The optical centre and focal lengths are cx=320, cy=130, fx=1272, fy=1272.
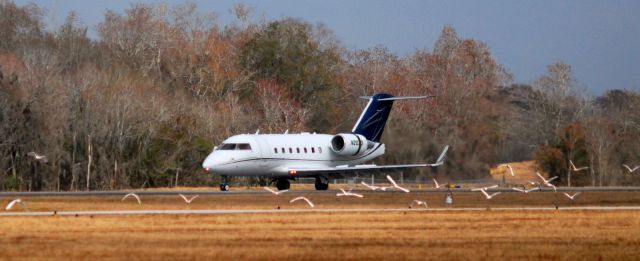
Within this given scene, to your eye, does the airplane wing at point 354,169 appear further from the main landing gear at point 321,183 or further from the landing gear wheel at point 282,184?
the landing gear wheel at point 282,184

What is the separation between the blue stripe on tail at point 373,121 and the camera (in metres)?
62.5

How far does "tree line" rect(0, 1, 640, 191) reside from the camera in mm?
63719

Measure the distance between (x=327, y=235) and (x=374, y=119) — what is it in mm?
34666

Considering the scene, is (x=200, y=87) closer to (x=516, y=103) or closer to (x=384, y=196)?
(x=516, y=103)

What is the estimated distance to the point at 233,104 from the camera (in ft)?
304

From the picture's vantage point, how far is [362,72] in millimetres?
110688

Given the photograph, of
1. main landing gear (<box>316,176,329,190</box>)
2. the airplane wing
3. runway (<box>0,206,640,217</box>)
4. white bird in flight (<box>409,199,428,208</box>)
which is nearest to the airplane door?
the airplane wing

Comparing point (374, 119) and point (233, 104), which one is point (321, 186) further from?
point (233, 104)

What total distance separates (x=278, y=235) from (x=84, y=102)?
145 feet

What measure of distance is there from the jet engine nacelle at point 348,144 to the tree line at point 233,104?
2217mm

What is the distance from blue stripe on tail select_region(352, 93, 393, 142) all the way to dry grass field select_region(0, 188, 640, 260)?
2207 cm

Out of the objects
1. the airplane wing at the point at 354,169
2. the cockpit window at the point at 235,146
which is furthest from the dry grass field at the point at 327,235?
the airplane wing at the point at 354,169

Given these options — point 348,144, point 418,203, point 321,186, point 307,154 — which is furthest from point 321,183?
point 418,203

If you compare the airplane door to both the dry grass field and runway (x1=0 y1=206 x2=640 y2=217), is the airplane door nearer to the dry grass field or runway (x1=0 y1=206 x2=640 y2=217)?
the dry grass field
